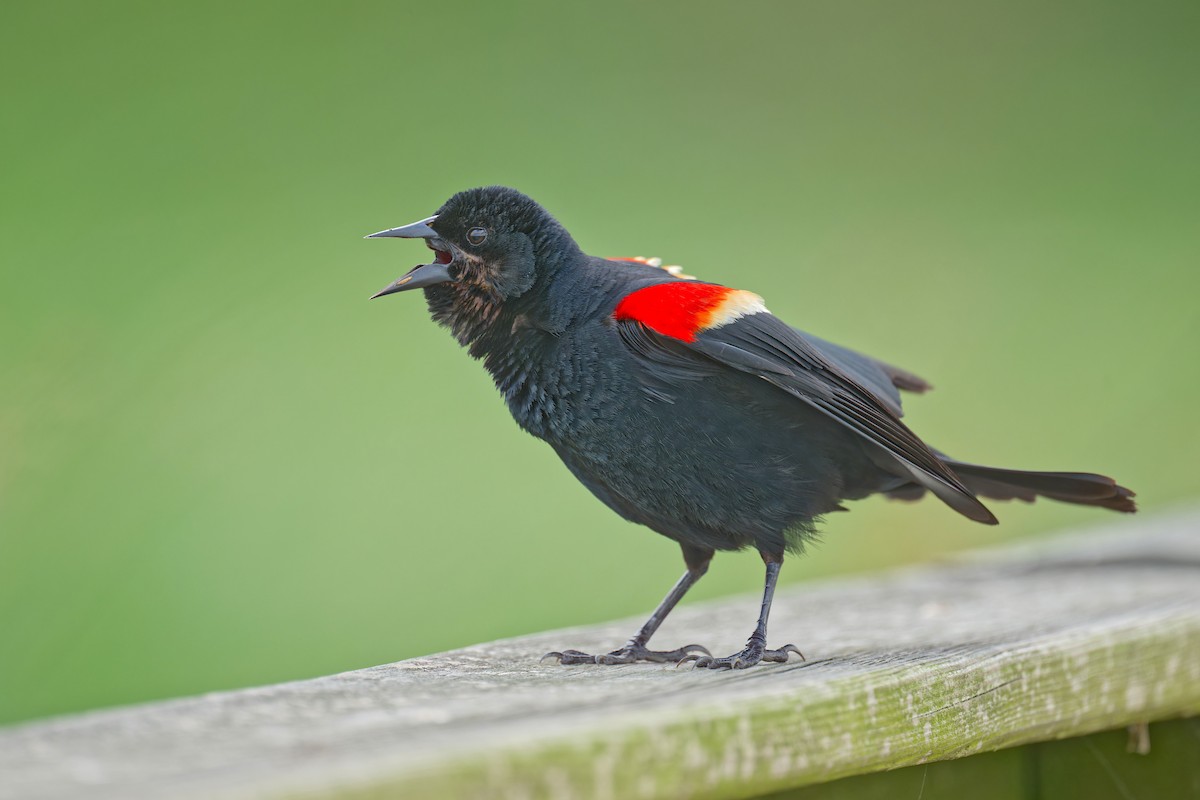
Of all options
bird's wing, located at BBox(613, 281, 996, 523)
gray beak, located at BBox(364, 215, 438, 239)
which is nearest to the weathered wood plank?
bird's wing, located at BBox(613, 281, 996, 523)

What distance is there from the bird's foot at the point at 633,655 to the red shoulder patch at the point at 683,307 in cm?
61

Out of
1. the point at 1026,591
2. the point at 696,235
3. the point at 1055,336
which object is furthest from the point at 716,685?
the point at 1055,336

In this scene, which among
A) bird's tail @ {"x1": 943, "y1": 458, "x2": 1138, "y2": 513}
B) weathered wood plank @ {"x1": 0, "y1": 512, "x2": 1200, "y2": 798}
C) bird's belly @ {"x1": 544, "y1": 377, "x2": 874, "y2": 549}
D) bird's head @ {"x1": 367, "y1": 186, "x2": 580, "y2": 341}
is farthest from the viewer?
bird's tail @ {"x1": 943, "y1": 458, "x2": 1138, "y2": 513}

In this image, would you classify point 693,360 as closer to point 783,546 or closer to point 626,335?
point 626,335

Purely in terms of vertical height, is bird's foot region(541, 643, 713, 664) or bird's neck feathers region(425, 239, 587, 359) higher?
bird's neck feathers region(425, 239, 587, 359)

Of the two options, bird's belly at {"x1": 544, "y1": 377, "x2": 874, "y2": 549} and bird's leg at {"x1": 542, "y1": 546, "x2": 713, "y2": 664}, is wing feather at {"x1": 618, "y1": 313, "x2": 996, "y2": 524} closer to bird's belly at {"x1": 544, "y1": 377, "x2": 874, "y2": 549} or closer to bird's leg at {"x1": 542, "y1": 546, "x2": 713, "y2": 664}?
bird's belly at {"x1": 544, "y1": 377, "x2": 874, "y2": 549}

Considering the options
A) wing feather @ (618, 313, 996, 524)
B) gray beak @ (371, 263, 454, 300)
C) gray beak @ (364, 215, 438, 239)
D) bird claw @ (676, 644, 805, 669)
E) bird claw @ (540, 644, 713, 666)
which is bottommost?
bird claw @ (540, 644, 713, 666)

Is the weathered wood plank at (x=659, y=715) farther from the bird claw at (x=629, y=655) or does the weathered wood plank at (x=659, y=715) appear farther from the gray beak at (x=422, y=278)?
the gray beak at (x=422, y=278)

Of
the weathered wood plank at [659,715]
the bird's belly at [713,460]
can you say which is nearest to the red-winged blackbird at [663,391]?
the bird's belly at [713,460]

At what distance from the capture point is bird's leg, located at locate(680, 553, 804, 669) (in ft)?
7.93

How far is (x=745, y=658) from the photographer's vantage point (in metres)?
2.46

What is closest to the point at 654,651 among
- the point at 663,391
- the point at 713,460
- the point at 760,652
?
the point at 760,652

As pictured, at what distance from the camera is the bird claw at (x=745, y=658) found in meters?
2.40

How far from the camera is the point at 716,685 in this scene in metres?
1.93
